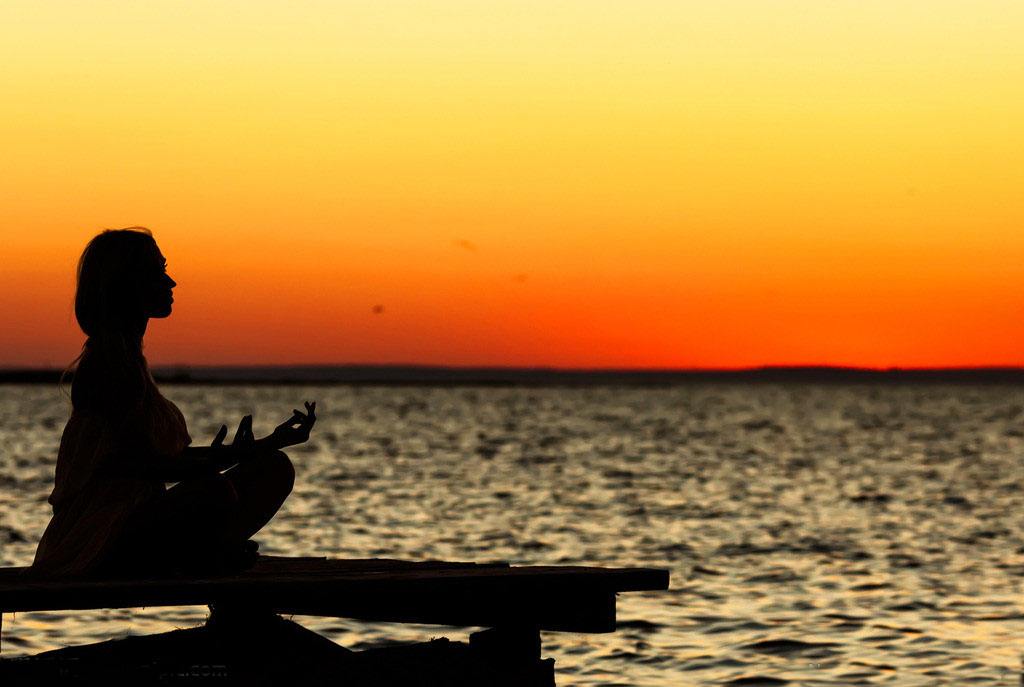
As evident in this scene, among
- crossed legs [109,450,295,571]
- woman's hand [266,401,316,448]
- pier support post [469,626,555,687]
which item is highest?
woman's hand [266,401,316,448]

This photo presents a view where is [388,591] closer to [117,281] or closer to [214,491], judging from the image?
[214,491]

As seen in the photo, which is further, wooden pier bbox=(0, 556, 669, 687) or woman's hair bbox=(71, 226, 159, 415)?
wooden pier bbox=(0, 556, 669, 687)

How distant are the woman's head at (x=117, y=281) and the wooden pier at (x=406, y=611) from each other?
1.27 meters

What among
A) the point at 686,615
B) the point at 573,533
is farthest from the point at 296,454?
the point at 686,615

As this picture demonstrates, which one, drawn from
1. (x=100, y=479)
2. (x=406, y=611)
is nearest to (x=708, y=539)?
(x=406, y=611)

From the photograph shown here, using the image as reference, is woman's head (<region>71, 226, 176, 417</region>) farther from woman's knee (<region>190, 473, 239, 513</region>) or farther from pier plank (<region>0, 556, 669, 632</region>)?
pier plank (<region>0, 556, 669, 632</region>)

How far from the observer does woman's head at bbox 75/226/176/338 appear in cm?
819

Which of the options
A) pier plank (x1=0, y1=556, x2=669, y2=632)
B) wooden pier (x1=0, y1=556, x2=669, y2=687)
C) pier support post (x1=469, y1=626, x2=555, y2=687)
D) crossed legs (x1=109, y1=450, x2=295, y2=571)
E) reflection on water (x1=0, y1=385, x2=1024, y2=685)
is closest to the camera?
pier plank (x1=0, y1=556, x2=669, y2=632)

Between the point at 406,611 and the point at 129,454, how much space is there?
2138 millimetres

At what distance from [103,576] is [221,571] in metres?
0.64

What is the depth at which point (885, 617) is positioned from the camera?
60.8 ft

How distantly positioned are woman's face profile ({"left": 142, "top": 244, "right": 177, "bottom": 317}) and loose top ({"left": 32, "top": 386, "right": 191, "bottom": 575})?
1.35 ft

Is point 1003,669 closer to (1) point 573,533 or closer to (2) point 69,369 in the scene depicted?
(2) point 69,369

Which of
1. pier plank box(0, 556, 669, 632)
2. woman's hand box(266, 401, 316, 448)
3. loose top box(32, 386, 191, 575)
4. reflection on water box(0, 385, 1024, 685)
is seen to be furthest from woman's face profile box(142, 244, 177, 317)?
reflection on water box(0, 385, 1024, 685)
